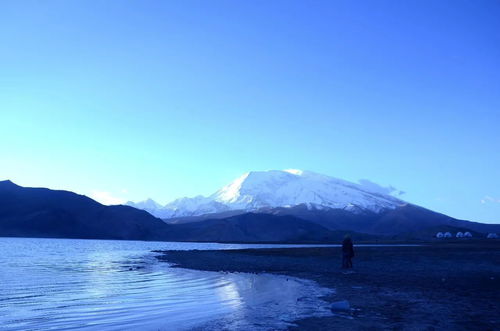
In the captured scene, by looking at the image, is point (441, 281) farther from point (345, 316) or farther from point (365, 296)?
point (345, 316)

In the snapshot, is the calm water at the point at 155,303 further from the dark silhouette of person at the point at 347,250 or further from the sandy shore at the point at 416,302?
the dark silhouette of person at the point at 347,250

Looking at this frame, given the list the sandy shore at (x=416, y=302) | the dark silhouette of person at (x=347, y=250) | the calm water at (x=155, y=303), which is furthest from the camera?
the dark silhouette of person at (x=347, y=250)

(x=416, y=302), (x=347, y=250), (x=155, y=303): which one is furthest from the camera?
(x=347, y=250)

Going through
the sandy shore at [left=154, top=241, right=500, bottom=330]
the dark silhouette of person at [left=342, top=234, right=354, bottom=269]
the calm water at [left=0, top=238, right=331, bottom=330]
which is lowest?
the calm water at [left=0, top=238, right=331, bottom=330]

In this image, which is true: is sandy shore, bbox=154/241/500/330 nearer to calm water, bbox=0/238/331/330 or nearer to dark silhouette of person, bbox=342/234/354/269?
calm water, bbox=0/238/331/330

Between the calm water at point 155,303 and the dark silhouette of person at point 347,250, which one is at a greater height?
the dark silhouette of person at point 347,250

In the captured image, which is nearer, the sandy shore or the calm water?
the sandy shore

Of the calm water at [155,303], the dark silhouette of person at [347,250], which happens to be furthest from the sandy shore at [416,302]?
the dark silhouette of person at [347,250]

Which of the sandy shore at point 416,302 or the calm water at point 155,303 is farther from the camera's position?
the calm water at point 155,303

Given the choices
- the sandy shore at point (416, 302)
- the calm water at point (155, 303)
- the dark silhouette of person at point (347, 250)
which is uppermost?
the dark silhouette of person at point (347, 250)

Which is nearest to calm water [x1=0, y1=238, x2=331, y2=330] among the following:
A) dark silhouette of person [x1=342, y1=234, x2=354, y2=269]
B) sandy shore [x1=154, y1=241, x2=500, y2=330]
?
sandy shore [x1=154, y1=241, x2=500, y2=330]

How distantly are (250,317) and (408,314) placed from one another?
17.1 feet

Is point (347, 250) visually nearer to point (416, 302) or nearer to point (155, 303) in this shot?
point (416, 302)

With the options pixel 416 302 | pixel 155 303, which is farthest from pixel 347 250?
pixel 155 303
